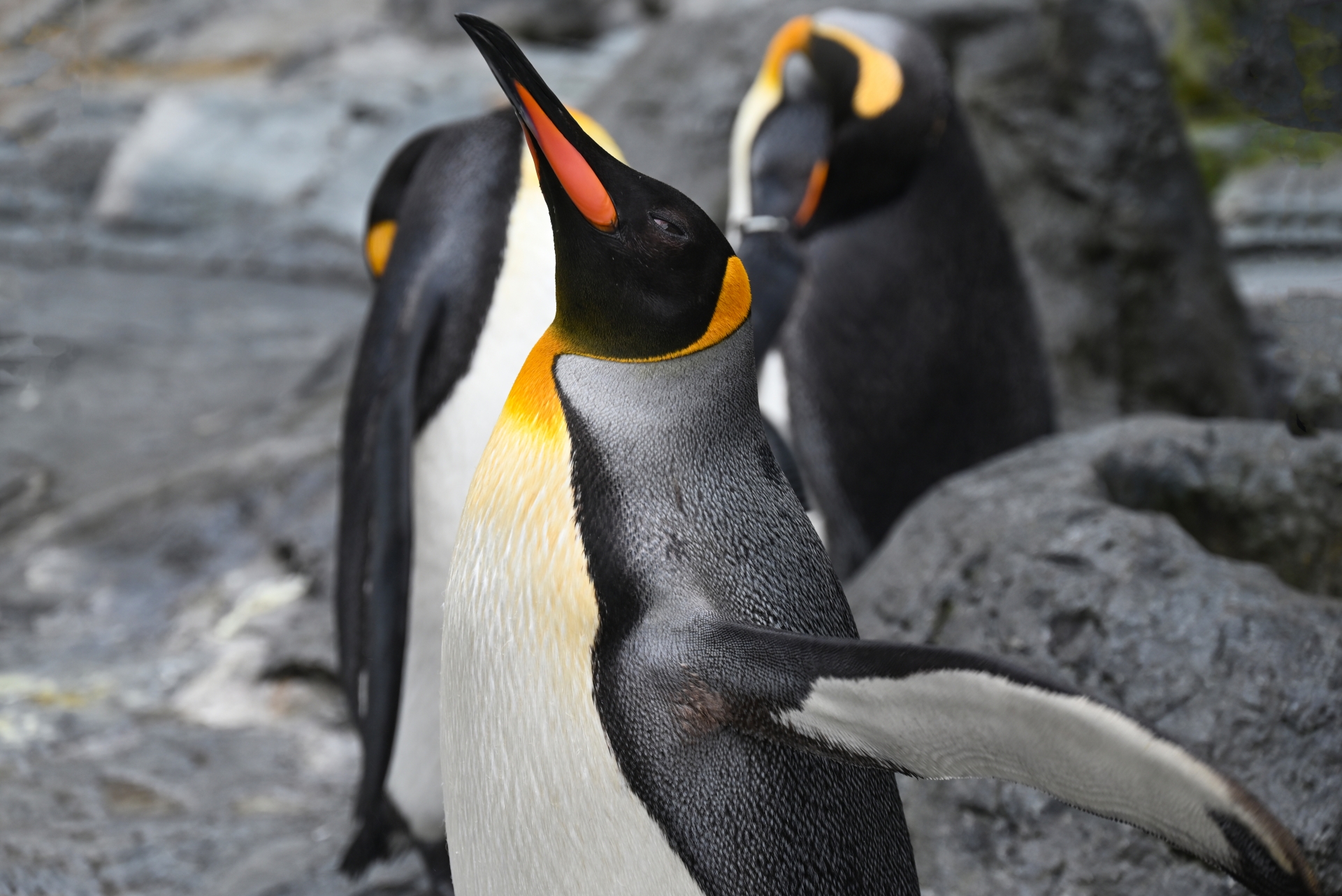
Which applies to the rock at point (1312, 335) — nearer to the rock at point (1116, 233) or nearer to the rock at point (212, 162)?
the rock at point (1116, 233)

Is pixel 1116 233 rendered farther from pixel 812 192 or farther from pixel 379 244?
pixel 379 244

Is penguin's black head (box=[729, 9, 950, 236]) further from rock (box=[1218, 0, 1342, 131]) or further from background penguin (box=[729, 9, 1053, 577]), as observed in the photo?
rock (box=[1218, 0, 1342, 131])

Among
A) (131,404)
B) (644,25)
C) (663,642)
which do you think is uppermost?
(663,642)

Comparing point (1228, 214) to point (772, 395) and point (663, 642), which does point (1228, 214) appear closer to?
point (772, 395)

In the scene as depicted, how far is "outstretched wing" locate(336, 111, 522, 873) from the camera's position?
137 cm

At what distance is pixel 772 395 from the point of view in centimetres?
214

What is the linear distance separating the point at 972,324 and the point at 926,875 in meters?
1.27

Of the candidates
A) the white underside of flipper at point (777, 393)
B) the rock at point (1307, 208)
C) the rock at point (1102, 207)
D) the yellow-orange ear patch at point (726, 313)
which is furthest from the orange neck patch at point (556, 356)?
the rock at point (1102, 207)

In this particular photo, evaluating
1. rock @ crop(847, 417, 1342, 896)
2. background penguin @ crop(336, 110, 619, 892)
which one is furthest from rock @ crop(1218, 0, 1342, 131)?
background penguin @ crop(336, 110, 619, 892)

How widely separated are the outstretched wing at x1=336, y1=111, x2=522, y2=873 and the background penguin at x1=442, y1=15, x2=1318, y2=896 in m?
0.40

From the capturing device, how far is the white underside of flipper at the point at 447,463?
1.44m

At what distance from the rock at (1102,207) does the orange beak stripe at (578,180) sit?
2.30 m

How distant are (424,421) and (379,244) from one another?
34 cm

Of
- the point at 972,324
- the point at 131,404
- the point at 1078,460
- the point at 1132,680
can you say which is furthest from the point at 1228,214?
the point at 131,404
